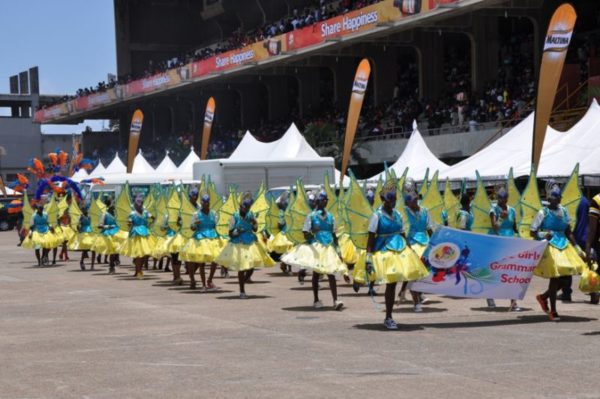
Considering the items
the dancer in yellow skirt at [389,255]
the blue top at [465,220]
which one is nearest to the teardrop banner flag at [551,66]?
the blue top at [465,220]

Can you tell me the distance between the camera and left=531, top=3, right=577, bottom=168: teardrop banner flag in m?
22.3

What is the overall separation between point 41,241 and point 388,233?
656 inches

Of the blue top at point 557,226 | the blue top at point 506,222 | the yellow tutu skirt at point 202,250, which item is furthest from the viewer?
the yellow tutu skirt at point 202,250

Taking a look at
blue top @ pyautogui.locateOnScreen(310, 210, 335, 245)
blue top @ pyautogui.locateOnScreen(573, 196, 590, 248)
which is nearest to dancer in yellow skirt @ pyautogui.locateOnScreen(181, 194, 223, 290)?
→ blue top @ pyautogui.locateOnScreen(310, 210, 335, 245)

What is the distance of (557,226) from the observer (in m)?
14.1

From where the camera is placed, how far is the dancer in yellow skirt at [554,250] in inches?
541

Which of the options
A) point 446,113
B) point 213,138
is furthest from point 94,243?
point 213,138

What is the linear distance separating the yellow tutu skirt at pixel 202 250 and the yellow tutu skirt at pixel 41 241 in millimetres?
9559

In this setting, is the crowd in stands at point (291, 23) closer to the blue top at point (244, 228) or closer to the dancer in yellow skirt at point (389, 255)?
the blue top at point (244, 228)

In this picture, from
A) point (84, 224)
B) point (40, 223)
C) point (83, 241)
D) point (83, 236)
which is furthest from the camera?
point (40, 223)

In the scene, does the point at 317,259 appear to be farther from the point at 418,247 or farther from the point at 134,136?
the point at 134,136

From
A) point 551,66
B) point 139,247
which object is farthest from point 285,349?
point 551,66

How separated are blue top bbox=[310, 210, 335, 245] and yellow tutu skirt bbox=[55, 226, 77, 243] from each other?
14.5 m

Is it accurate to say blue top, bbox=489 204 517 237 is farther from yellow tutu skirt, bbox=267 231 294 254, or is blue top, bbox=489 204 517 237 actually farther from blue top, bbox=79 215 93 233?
blue top, bbox=79 215 93 233
